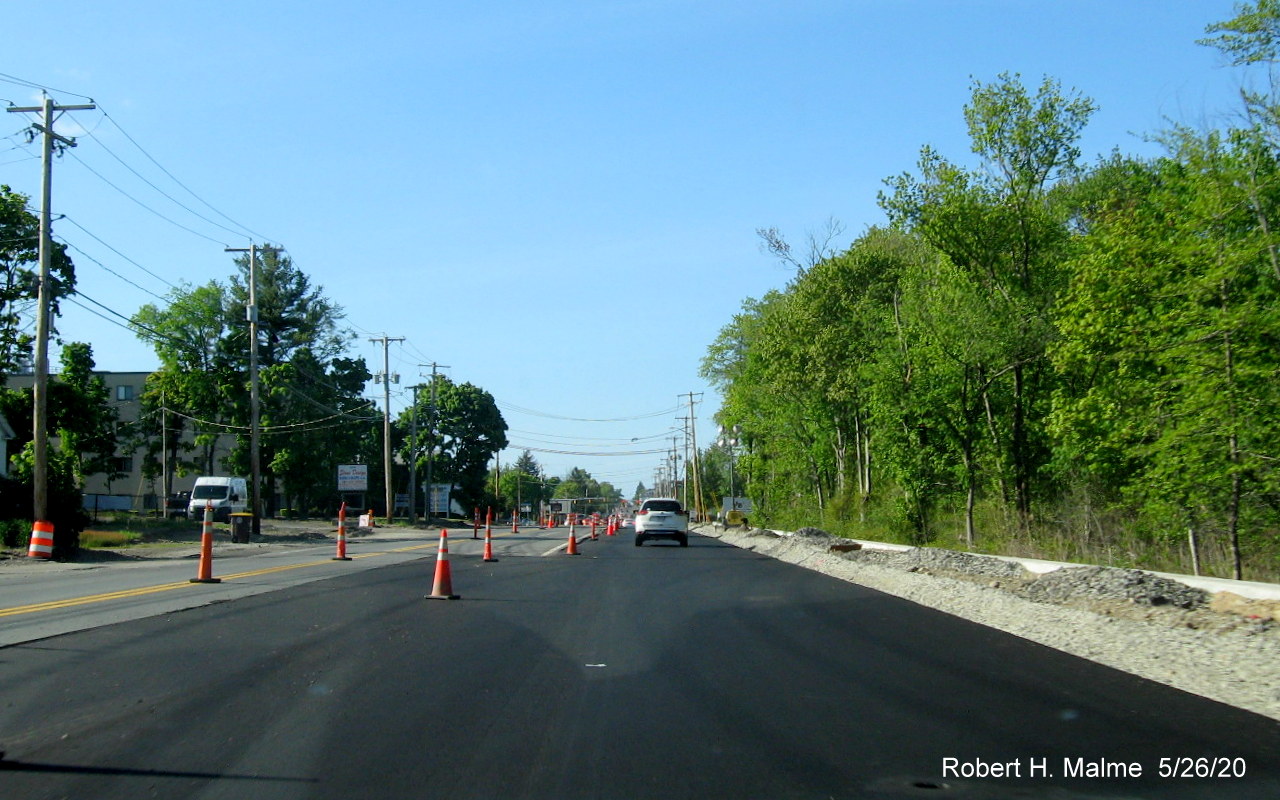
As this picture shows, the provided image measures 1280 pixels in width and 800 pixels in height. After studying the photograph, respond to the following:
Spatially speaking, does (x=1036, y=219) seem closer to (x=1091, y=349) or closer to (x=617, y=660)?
(x=1091, y=349)

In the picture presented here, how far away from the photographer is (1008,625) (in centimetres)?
1313

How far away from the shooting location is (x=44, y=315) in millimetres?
27656

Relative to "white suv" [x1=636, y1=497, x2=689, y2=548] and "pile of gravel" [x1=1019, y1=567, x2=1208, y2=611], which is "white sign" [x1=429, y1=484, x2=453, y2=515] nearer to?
"white suv" [x1=636, y1=497, x2=689, y2=548]

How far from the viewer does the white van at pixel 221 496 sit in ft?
188

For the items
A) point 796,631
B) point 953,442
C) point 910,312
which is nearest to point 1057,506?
point 953,442

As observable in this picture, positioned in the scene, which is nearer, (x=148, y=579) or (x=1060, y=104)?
(x=148, y=579)

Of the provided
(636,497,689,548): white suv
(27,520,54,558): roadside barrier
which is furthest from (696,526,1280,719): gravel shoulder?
(27,520,54,558): roadside barrier

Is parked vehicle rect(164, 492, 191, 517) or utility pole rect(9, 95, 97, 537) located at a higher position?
utility pole rect(9, 95, 97, 537)

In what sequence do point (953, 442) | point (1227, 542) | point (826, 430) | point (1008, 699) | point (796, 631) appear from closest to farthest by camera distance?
point (1008, 699)
point (796, 631)
point (1227, 542)
point (953, 442)
point (826, 430)

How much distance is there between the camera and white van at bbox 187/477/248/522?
57.2 metres

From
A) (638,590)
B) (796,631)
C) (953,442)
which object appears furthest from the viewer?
(953,442)

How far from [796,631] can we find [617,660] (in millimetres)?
2967

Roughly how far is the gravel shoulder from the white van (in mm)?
44791

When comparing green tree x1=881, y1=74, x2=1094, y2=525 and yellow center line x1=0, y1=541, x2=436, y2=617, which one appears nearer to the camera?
yellow center line x1=0, y1=541, x2=436, y2=617
